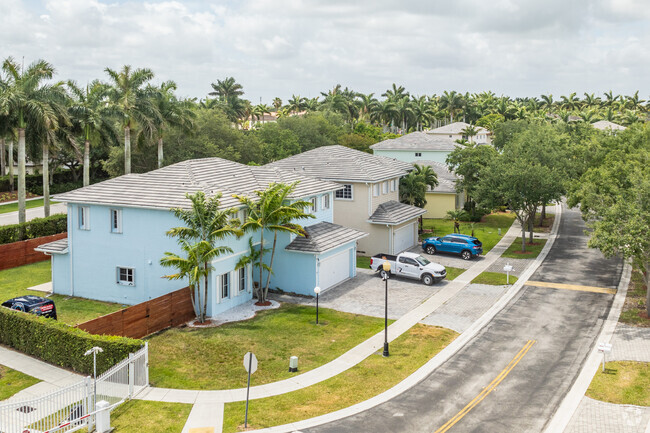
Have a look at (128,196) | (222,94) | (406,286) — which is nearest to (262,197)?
(128,196)

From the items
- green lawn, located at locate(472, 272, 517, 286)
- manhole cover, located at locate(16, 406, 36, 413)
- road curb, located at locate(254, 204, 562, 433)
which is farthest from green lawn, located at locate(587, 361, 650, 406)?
manhole cover, located at locate(16, 406, 36, 413)

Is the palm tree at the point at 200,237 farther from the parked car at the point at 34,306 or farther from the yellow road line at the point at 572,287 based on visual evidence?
the yellow road line at the point at 572,287

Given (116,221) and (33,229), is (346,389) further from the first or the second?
(33,229)

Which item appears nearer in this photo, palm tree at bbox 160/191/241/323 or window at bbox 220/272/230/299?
palm tree at bbox 160/191/241/323

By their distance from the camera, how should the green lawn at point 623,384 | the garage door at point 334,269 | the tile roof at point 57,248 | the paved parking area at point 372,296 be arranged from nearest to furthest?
the green lawn at point 623,384
the paved parking area at point 372,296
the tile roof at point 57,248
the garage door at point 334,269

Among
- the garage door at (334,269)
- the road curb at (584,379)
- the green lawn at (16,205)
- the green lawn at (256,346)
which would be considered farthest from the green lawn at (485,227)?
the green lawn at (16,205)

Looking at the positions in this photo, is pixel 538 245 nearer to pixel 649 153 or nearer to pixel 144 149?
pixel 649 153

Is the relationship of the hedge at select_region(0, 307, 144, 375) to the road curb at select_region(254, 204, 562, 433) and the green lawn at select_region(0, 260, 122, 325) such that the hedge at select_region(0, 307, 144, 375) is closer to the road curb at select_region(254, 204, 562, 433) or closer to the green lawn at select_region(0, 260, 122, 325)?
the green lawn at select_region(0, 260, 122, 325)
